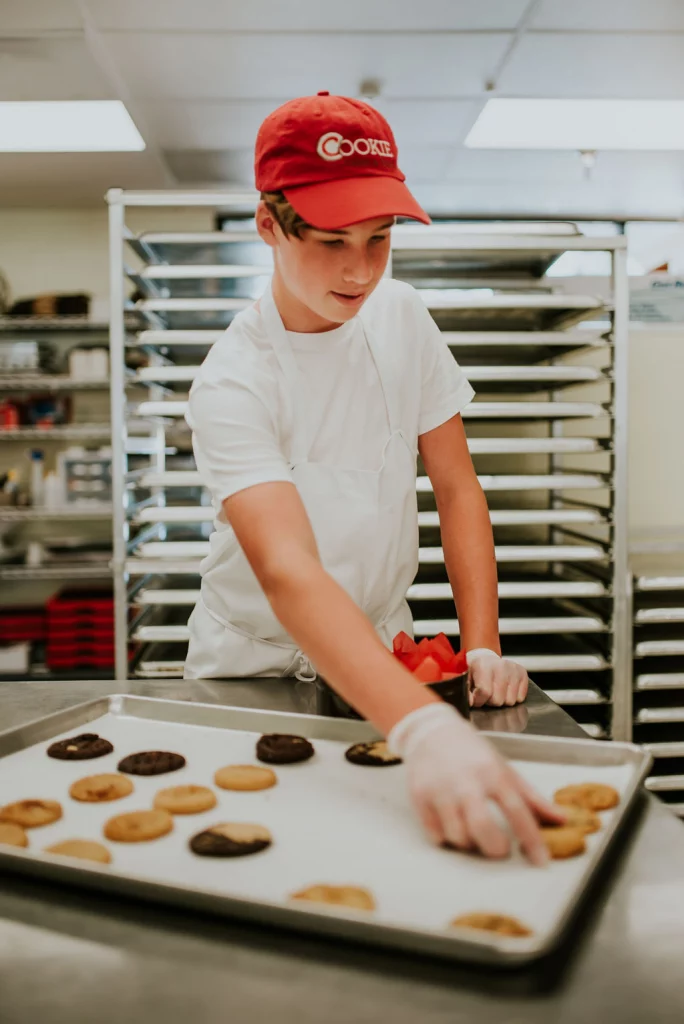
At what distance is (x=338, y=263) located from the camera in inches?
46.9

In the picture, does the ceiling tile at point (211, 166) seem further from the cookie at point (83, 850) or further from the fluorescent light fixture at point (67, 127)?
the cookie at point (83, 850)

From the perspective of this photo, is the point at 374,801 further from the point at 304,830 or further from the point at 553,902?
the point at 553,902

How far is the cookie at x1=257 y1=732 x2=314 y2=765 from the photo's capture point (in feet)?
3.53

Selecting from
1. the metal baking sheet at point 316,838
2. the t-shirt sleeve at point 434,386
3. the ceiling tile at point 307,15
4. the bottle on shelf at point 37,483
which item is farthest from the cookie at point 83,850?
the bottle on shelf at point 37,483

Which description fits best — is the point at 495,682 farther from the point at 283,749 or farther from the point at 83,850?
the point at 83,850

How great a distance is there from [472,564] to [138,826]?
2.62 ft

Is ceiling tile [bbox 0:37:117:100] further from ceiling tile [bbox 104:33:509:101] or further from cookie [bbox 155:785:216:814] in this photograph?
cookie [bbox 155:785:216:814]

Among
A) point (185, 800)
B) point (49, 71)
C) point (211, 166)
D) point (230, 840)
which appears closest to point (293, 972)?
point (230, 840)

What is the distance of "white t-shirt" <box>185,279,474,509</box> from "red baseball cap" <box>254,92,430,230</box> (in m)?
0.30

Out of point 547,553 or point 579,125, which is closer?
point 547,553

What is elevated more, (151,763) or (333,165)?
(333,165)

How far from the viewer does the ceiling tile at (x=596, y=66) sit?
10.00 ft

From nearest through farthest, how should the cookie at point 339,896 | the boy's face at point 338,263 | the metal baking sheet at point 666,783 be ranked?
the cookie at point 339,896
the boy's face at point 338,263
the metal baking sheet at point 666,783

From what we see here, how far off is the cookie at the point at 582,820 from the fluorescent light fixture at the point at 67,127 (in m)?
3.60
